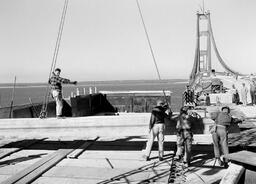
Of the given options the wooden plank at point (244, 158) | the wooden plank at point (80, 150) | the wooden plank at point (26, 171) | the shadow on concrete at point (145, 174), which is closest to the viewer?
the wooden plank at point (244, 158)

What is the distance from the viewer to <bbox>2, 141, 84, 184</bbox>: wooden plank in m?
7.33

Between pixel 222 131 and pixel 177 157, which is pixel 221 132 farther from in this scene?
pixel 177 157

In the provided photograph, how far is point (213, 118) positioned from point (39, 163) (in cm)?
484

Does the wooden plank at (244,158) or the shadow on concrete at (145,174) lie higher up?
the wooden plank at (244,158)

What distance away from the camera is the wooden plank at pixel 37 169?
7332mm

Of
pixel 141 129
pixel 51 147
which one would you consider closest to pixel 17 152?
pixel 51 147

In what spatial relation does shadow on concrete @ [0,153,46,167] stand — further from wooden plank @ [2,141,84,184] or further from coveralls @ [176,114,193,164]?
coveralls @ [176,114,193,164]

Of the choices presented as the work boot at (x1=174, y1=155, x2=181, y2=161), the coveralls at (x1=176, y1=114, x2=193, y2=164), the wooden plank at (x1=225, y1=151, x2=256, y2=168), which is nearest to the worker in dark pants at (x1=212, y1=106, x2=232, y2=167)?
the coveralls at (x1=176, y1=114, x2=193, y2=164)

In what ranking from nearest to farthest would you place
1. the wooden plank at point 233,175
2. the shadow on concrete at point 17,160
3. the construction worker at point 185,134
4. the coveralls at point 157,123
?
the wooden plank at point 233,175, the construction worker at point 185,134, the coveralls at point 157,123, the shadow on concrete at point 17,160

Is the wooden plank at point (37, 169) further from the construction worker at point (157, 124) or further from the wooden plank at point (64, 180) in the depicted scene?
the construction worker at point (157, 124)

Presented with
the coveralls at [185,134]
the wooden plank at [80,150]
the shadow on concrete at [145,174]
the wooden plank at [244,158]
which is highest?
the wooden plank at [244,158]

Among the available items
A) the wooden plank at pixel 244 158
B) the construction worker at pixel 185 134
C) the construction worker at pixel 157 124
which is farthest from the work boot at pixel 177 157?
the wooden plank at pixel 244 158

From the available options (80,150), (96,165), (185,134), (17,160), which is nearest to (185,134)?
(185,134)

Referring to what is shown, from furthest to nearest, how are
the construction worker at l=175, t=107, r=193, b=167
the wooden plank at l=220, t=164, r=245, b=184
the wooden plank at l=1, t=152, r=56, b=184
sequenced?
the construction worker at l=175, t=107, r=193, b=167, the wooden plank at l=1, t=152, r=56, b=184, the wooden plank at l=220, t=164, r=245, b=184
